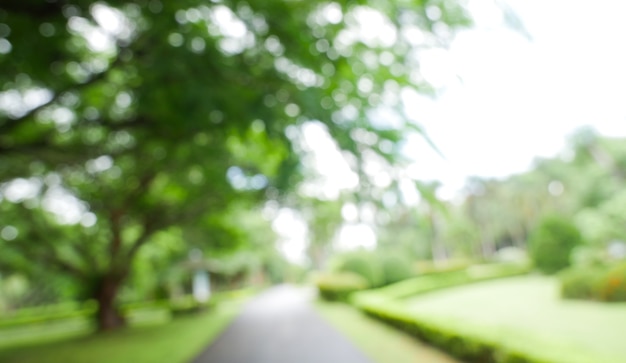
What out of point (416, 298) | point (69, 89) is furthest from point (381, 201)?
point (416, 298)

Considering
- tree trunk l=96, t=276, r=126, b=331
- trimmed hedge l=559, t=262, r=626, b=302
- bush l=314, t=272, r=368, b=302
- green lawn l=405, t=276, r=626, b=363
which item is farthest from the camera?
bush l=314, t=272, r=368, b=302

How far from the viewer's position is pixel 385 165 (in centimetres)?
418

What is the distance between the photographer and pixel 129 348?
14500 mm

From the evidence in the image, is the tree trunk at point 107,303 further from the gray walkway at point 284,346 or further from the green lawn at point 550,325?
the green lawn at point 550,325

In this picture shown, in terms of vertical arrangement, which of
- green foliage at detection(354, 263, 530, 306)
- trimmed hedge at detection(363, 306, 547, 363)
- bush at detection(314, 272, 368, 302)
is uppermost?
trimmed hedge at detection(363, 306, 547, 363)

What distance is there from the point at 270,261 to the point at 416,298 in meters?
43.7

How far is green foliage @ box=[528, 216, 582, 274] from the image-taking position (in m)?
20.8

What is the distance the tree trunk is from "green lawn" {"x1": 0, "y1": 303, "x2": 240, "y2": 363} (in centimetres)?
184

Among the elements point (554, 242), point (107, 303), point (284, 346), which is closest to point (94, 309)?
point (107, 303)

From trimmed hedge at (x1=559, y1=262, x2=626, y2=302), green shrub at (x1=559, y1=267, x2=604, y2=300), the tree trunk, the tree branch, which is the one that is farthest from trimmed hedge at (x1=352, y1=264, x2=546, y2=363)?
the tree trunk

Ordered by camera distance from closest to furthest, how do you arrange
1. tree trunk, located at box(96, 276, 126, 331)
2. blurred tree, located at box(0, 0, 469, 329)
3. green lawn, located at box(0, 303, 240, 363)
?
blurred tree, located at box(0, 0, 469, 329) < green lawn, located at box(0, 303, 240, 363) < tree trunk, located at box(96, 276, 126, 331)

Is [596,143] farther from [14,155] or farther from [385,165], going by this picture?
[14,155]

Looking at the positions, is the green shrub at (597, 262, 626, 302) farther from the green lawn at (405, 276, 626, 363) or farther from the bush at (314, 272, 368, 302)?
the bush at (314, 272, 368, 302)

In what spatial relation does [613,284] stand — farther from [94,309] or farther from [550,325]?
[94,309]
